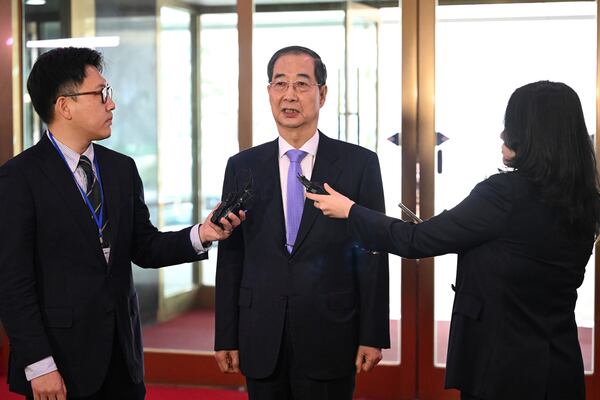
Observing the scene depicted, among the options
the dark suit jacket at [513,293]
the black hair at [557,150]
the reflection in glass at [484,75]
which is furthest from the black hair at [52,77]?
the reflection in glass at [484,75]

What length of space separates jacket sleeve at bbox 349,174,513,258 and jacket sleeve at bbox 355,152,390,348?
0.12 meters

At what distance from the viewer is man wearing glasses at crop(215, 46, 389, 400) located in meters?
2.38

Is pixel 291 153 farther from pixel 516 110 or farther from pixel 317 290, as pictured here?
pixel 516 110

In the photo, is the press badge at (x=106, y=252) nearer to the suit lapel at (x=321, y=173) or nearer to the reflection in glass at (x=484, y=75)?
the suit lapel at (x=321, y=173)

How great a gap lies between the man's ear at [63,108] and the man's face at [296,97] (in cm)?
63

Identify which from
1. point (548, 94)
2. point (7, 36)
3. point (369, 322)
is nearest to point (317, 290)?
point (369, 322)

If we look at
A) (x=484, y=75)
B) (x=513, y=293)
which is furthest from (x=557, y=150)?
(x=484, y=75)

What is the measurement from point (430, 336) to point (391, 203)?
0.72 m

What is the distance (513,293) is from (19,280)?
1.33 meters

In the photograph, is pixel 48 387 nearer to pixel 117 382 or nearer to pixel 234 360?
pixel 117 382

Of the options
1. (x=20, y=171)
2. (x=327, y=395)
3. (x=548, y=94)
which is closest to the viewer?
(x=548, y=94)

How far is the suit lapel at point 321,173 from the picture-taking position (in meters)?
2.39

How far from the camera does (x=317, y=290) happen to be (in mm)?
2385

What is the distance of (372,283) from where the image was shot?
95.8 inches
